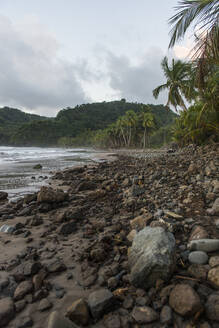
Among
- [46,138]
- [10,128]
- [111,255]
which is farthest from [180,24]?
[10,128]

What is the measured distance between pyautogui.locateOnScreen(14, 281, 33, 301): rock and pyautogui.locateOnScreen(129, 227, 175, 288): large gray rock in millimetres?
967

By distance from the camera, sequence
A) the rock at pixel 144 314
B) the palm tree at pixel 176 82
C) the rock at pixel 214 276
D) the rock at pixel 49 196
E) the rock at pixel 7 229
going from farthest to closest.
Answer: the palm tree at pixel 176 82
the rock at pixel 49 196
the rock at pixel 7 229
the rock at pixel 214 276
the rock at pixel 144 314

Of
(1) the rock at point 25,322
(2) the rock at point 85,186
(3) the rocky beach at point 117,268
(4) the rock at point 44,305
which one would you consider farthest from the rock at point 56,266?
(2) the rock at point 85,186

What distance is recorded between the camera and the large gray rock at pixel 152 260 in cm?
157

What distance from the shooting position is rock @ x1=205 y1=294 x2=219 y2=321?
48.6 inches

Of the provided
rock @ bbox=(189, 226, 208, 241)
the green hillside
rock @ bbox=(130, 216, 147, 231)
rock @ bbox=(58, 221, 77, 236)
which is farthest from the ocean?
the green hillside

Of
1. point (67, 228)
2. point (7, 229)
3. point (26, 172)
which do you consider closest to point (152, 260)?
point (67, 228)

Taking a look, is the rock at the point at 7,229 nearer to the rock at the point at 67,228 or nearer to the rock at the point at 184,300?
the rock at the point at 67,228

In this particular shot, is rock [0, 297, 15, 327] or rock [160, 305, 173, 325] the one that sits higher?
rock [160, 305, 173, 325]

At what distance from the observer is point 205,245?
6.01ft

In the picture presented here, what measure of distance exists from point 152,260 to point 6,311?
1.26 meters

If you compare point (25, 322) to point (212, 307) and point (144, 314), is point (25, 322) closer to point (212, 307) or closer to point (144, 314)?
point (144, 314)

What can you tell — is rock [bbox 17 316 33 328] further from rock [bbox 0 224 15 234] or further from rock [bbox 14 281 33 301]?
rock [bbox 0 224 15 234]

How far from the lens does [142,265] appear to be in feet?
5.28
